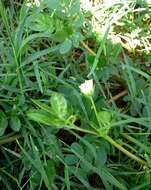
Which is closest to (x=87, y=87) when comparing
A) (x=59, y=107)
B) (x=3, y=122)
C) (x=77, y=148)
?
(x=59, y=107)

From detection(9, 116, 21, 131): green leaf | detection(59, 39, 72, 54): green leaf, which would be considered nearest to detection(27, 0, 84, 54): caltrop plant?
detection(59, 39, 72, 54): green leaf

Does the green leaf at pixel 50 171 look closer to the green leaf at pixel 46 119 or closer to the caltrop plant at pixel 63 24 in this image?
the green leaf at pixel 46 119

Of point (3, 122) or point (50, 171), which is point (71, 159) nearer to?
point (50, 171)

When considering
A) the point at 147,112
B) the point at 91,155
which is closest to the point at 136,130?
the point at 147,112

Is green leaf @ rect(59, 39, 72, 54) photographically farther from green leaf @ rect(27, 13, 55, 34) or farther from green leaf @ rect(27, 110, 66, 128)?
green leaf @ rect(27, 110, 66, 128)

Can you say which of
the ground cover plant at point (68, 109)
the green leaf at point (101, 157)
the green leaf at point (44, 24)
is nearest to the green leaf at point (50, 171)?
the ground cover plant at point (68, 109)

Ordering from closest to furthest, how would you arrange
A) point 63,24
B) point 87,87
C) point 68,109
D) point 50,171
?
point 87,87 → point 68,109 → point 50,171 → point 63,24

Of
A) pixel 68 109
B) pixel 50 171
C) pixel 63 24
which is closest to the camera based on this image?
pixel 68 109
